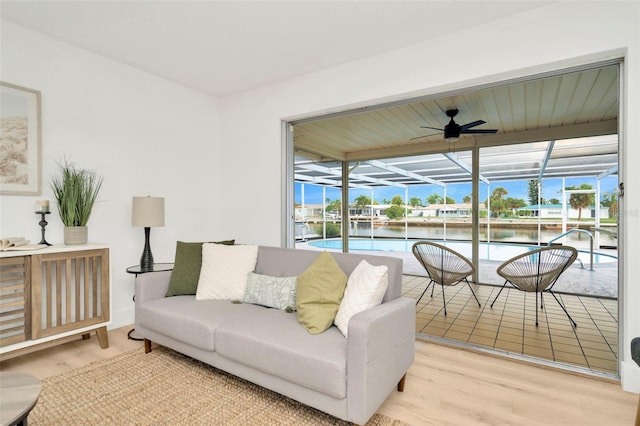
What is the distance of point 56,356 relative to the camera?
8.43 ft

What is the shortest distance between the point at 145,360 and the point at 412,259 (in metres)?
Answer: 4.29

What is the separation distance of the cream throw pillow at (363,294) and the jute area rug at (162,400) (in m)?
0.55

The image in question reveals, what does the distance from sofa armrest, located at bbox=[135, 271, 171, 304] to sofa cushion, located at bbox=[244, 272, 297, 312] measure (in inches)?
29.0

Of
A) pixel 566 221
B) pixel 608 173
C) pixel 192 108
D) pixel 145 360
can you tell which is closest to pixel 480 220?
pixel 566 221

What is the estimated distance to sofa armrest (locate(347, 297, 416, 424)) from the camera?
5.07ft

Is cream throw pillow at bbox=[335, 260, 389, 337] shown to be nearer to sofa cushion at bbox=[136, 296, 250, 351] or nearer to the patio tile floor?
sofa cushion at bbox=[136, 296, 250, 351]

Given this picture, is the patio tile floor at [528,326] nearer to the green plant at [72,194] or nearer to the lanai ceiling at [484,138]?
the lanai ceiling at [484,138]

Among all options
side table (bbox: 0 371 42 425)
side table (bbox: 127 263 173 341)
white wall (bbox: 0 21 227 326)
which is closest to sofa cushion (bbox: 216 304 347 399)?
side table (bbox: 0 371 42 425)

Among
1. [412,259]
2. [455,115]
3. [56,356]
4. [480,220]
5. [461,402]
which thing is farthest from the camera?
[412,259]

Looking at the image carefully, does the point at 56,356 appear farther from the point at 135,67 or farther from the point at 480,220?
the point at 480,220

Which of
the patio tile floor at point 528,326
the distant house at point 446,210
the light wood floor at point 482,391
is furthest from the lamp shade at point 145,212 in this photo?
the distant house at point 446,210

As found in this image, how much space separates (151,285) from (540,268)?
12.4 ft

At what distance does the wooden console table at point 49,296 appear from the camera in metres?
2.24

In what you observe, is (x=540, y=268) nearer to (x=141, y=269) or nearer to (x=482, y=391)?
(x=482, y=391)
